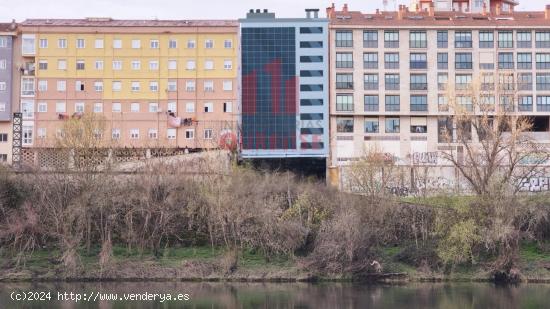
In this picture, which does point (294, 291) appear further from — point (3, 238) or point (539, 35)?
point (539, 35)

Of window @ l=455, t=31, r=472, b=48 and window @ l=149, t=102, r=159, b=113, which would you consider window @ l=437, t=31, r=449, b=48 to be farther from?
window @ l=149, t=102, r=159, b=113

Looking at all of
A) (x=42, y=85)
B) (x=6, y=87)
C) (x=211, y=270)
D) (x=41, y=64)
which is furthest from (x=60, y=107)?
(x=211, y=270)

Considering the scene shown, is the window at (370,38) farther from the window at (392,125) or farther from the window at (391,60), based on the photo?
the window at (392,125)

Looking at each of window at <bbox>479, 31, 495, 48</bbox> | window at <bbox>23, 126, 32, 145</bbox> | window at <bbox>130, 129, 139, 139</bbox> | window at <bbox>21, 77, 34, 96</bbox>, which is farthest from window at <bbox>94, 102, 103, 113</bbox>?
window at <bbox>479, 31, 495, 48</bbox>

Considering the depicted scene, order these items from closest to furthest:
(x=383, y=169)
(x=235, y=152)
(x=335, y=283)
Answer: (x=335, y=283) < (x=383, y=169) < (x=235, y=152)

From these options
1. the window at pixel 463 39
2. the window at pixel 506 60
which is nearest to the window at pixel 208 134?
the window at pixel 463 39

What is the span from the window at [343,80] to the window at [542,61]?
20.6 meters

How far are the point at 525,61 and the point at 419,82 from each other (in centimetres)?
1184

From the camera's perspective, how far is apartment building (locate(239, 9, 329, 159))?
88000mm

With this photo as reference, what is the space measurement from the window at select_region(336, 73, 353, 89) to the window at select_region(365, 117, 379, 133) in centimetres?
427

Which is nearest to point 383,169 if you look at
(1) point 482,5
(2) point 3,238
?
(2) point 3,238

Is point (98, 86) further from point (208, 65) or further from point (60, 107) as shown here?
point (208, 65)

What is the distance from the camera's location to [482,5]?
10850 centimetres

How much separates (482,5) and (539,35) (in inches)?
710
